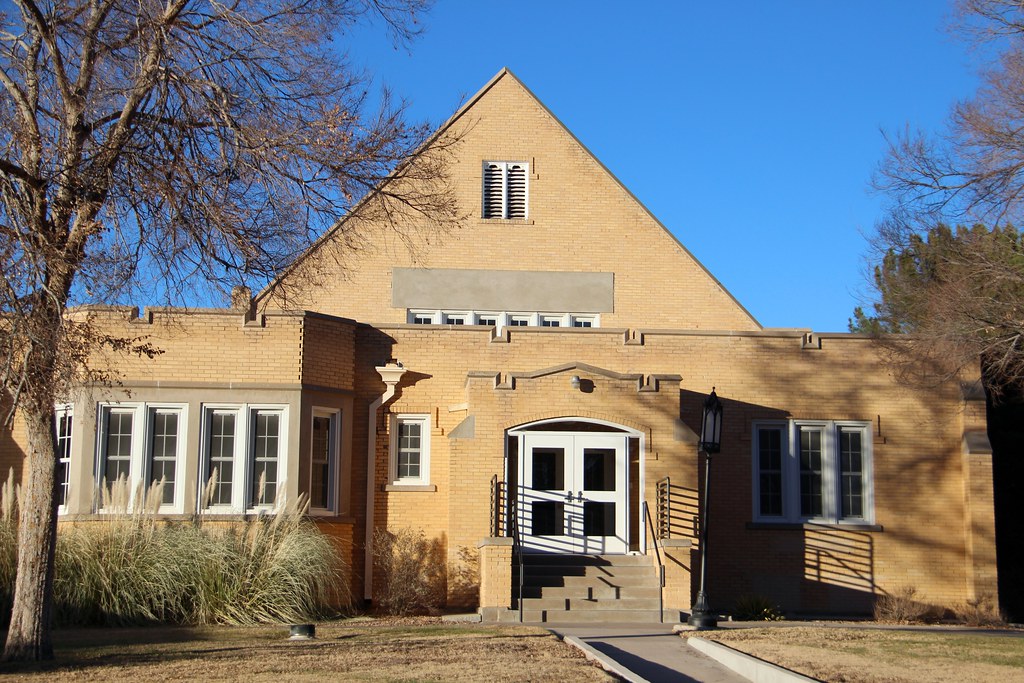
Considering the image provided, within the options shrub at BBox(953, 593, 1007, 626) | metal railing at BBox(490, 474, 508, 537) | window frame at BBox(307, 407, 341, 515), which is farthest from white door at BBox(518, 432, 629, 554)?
shrub at BBox(953, 593, 1007, 626)

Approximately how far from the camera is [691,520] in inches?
781

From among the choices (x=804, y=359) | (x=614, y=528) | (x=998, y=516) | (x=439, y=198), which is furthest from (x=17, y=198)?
(x=998, y=516)

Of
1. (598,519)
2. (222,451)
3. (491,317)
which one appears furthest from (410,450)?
(491,317)

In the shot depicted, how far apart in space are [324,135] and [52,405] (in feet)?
12.8

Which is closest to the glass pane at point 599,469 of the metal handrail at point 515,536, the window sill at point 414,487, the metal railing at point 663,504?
the metal railing at point 663,504

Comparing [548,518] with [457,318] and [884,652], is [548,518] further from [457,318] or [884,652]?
[884,652]

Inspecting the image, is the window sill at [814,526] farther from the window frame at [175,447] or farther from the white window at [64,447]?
the white window at [64,447]

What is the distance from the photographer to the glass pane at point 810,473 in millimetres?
21453

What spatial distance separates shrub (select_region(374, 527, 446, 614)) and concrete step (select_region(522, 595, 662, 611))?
6.89ft

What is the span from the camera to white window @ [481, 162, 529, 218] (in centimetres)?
2567

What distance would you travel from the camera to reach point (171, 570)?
55.6ft

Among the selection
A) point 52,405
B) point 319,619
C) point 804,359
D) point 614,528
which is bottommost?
point 319,619

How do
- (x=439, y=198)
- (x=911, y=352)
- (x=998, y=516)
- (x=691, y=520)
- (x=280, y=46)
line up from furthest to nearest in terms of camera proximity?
(x=998, y=516) < (x=911, y=352) < (x=691, y=520) < (x=439, y=198) < (x=280, y=46)

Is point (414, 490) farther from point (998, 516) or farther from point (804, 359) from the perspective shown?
point (998, 516)
